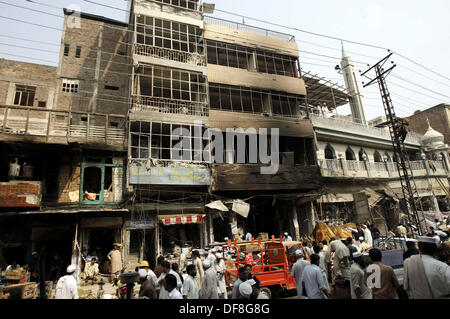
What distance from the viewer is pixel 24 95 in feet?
53.3

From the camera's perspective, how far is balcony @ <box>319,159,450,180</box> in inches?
782

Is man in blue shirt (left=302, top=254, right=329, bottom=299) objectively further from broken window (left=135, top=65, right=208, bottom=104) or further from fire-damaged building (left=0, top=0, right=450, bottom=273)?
broken window (left=135, top=65, right=208, bottom=104)

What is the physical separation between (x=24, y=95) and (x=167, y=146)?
9606 millimetres

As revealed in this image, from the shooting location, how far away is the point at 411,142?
2786 centimetres

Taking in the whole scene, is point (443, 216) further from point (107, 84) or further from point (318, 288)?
point (107, 84)

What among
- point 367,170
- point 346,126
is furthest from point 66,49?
point 367,170

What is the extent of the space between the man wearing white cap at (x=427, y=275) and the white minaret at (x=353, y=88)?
24390 millimetres

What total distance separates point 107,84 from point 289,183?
14.7 metres

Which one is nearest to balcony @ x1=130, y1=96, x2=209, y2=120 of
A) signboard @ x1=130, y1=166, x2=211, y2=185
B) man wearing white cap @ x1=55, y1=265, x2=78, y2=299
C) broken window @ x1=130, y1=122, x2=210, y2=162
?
broken window @ x1=130, y1=122, x2=210, y2=162

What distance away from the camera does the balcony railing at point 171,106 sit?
15284 millimetres

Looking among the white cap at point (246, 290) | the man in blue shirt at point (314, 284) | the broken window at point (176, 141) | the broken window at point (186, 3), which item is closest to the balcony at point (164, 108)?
the broken window at point (176, 141)

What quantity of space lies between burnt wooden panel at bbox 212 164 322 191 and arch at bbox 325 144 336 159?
4074 mm

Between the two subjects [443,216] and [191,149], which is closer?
[191,149]
